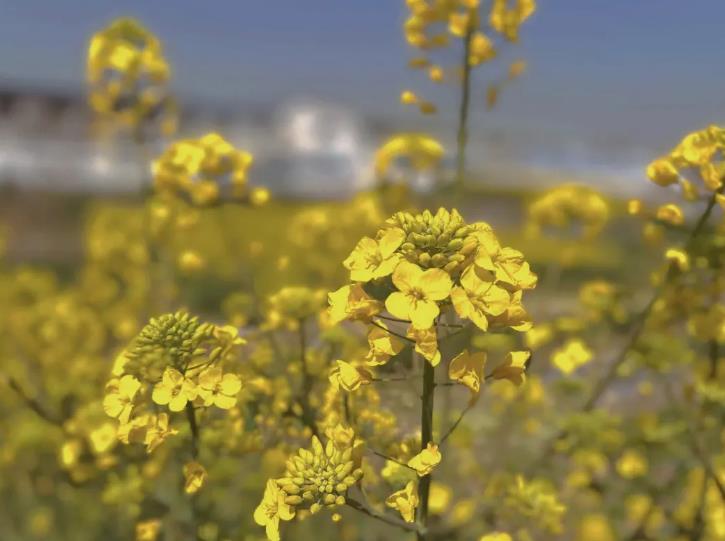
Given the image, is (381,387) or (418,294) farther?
(381,387)

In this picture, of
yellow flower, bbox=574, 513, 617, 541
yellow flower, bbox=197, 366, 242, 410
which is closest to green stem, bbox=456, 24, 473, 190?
yellow flower, bbox=197, 366, 242, 410

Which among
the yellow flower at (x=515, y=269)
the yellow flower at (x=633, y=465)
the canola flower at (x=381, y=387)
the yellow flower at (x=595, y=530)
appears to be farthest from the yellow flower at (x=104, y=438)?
the yellow flower at (x=595, y=530)

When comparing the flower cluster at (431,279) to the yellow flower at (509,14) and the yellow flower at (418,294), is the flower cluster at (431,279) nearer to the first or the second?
the yellow flower at (418,294)

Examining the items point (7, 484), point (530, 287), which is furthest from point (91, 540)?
point (530, 287)

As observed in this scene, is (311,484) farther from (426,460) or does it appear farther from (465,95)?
(465,95)

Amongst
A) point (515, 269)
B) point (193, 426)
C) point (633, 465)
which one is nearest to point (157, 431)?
point (193, 426)

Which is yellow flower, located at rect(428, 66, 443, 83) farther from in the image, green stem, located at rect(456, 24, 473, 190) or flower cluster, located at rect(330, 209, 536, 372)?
flower cluster, located at rect(330, 209, 536, 372)
